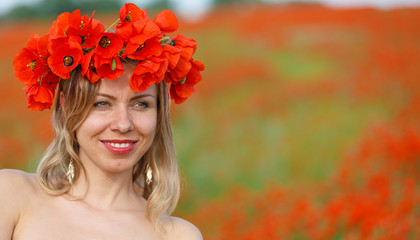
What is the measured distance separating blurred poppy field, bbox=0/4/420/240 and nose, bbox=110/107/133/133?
9.44 ft

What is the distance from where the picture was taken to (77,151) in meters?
2.80

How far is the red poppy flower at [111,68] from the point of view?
99.3 inches

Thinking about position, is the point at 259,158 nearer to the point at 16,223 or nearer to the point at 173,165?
the point at 173,165

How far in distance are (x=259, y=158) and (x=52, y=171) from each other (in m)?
3.94

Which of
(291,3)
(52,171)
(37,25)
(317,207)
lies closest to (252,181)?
(317,207)

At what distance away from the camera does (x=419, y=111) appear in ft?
20.9

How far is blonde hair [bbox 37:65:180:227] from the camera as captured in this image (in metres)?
2.58

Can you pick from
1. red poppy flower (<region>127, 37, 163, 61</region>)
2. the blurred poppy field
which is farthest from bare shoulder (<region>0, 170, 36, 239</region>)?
the blurred poppy field

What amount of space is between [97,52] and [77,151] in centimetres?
55

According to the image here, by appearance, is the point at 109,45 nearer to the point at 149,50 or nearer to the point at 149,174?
the point at 149,50

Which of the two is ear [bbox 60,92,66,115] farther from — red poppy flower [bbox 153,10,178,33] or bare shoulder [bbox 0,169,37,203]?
red poppy flower [bbox 153,10,178,33]

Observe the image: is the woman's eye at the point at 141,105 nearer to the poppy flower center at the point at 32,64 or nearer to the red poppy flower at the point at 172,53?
the red poppy flower at the point at 172,53

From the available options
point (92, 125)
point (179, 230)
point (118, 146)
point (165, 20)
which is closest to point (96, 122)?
point (92, 125)

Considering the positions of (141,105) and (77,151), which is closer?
(141,105)
